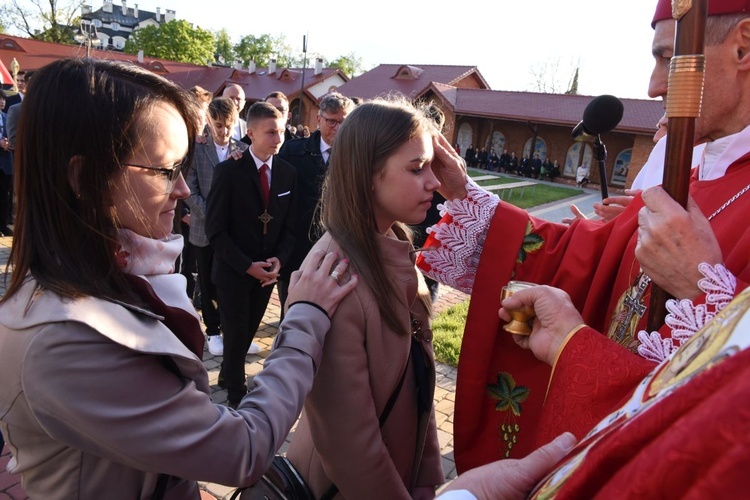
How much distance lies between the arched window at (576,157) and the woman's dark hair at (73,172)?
87.8ft

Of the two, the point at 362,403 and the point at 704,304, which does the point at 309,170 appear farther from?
the point at 704,304

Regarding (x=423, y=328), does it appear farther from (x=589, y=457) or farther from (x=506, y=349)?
(x=589, y=457)

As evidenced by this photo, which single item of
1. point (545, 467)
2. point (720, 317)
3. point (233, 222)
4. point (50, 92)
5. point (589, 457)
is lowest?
point (233, 222)

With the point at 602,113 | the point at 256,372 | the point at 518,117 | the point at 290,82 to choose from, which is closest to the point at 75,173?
the point at 602,113

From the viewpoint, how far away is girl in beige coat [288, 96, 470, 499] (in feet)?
5.03

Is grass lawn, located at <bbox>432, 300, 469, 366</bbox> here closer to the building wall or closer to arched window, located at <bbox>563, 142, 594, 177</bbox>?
the building wall

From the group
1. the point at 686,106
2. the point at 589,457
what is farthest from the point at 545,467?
the point at 686,106

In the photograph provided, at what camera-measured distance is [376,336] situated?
62.6 inches

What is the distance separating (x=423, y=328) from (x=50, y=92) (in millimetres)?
1361

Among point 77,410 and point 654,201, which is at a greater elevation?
point 654,201

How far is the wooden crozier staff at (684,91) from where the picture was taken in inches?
40.3

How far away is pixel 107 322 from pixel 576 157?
27.7m

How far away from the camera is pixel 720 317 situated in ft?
1.94

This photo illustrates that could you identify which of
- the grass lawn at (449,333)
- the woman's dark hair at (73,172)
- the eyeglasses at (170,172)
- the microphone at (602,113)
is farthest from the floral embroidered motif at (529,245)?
the grass lawn at (449,333)
